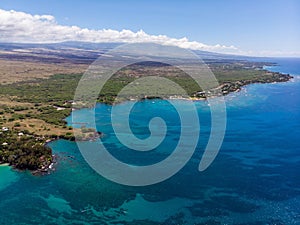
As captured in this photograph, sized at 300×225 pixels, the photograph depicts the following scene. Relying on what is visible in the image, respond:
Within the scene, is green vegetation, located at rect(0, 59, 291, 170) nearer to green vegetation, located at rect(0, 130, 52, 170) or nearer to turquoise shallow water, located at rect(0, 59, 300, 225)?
green vegetation, located at rect(0, 130, 52, 170)

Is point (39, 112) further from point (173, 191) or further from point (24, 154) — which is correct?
point (173, 191)

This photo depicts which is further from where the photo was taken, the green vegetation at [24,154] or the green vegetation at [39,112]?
the green vegetation at [39,112]

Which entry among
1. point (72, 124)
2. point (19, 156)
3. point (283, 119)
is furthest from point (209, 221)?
point (283, 119)

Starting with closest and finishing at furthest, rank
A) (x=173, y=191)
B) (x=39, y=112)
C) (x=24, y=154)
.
→ (x=173, y=191)
(x=24, y=154)
(x=39, y=112)

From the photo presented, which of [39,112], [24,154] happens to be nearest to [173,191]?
[24,154]

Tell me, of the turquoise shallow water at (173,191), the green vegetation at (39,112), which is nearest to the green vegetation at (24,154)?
the green vegetation at (39,112)

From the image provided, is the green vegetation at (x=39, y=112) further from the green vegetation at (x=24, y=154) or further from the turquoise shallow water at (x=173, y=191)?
the turquoise shallow water at (x=173, y=191)

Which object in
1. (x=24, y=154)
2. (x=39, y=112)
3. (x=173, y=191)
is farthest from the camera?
(x=39, y=112)

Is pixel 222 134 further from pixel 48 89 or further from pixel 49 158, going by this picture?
pixel 48 89
